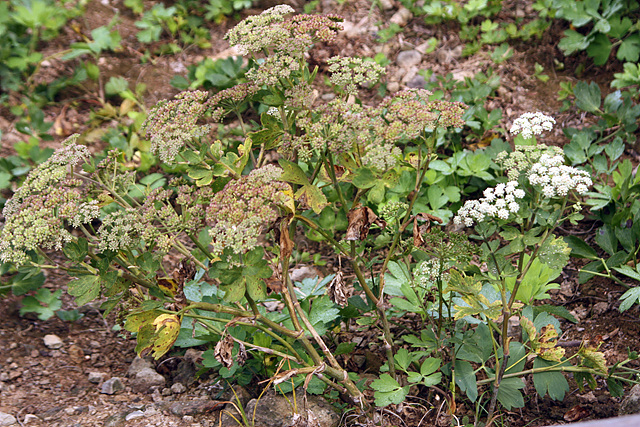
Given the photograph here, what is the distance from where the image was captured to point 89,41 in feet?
15.3

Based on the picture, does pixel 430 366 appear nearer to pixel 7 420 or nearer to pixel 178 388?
pixel 178 388

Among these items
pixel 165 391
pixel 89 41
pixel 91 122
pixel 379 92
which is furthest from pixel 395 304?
pixel 89 41

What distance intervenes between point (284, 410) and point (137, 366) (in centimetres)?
82

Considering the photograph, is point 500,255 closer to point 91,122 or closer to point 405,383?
point 405,383

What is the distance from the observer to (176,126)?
68.4 inches

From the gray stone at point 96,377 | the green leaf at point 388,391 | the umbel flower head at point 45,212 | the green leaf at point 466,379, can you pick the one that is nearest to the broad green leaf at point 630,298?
the green leaf at point 466,379

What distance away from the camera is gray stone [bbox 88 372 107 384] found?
2.42m

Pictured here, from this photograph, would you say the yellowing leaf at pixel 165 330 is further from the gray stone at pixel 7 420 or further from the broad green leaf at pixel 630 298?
the broad green leaf at pixel 630 298

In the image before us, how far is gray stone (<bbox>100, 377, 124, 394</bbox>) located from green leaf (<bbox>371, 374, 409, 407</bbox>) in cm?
120

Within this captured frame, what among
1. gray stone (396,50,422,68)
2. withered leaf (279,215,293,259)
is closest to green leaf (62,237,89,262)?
withered leaf (279,215,293,259)

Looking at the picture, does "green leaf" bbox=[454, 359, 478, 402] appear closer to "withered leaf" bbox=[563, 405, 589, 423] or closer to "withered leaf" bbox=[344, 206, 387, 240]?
"withered leaf" bbox=[563, 405, 589, 423]

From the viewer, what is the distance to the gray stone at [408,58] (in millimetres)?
3949

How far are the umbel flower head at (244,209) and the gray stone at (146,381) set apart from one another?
3.76ft

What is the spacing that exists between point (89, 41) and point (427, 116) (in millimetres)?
4070
